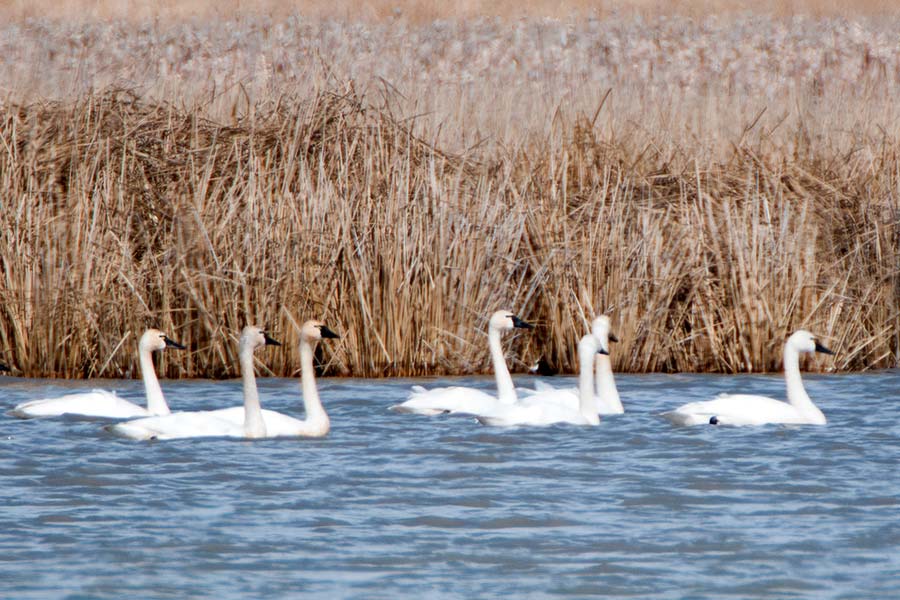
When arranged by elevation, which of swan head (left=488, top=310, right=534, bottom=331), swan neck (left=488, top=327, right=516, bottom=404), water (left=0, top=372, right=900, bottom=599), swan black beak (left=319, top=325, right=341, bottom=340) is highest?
swan head (left=488, top=310, right=534, bottom=331)

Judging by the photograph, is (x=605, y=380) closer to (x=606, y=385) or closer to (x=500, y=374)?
(x=606, y=385)

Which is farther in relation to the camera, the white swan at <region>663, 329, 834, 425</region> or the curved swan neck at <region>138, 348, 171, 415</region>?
the curved swan neck at <region>138, 348, 171, 415</region>

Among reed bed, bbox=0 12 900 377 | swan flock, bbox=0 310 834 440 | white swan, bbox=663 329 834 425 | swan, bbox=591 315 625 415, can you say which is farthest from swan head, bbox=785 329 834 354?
reed bed, bbox=0 12 900 377

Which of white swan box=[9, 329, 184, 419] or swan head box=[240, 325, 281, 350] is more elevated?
swan head box=[240, 325, 281, 350]

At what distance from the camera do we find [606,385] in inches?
365

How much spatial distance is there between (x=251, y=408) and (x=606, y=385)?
2.34 m

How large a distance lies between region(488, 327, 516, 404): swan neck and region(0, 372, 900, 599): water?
37 centimetres

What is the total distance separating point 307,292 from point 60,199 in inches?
66.8

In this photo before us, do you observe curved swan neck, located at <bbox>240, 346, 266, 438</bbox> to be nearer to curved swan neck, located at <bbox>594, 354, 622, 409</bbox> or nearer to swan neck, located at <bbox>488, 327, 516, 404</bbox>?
swan neck, located at <bbox>488, 327, 516, 404</bbox>

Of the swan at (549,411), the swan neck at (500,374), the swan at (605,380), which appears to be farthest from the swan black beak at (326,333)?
the swan at (605,380)

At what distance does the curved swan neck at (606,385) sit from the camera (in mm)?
9203

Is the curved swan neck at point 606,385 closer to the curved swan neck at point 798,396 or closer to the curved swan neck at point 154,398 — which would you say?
the curved swan neck at point 798,396

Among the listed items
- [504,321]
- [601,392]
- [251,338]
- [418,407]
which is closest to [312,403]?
[251,338]

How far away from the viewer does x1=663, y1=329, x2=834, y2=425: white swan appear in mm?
8414
